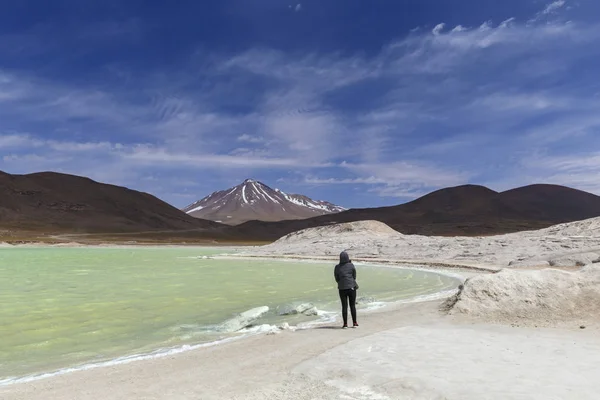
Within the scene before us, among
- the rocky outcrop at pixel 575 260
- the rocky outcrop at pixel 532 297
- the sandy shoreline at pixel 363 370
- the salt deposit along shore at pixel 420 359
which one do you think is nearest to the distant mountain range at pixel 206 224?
the rocky outcrop at pixel 575 260

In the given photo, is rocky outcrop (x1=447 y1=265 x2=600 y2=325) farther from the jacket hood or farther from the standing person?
the jacket hood

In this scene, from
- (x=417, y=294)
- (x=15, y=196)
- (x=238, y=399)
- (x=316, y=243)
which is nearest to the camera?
(x=238, y=399)

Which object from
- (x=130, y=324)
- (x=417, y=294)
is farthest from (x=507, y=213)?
(x=130, y=324)

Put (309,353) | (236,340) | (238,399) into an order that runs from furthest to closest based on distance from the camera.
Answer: (236,340) → (309,353) → (238,399)

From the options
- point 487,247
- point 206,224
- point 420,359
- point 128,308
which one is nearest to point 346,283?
point 420,359

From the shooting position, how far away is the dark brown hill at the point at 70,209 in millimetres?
152125

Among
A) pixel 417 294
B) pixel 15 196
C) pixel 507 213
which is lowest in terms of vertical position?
pixel 417 294

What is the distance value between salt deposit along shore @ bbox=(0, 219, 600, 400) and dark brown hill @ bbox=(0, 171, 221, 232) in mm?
147902

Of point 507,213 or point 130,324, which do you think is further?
point 507,213

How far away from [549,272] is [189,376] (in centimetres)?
1180

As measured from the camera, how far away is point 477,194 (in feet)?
636

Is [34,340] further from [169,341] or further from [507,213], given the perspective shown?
[507,213]

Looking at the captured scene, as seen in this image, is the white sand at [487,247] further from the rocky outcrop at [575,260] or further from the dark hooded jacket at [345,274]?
the dark hooded jacket at [345,274]

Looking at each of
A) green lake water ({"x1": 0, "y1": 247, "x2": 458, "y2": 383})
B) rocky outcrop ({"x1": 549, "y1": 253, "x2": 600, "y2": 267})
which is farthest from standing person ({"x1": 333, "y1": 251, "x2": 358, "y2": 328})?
rocky outcrop ({"x1": 549, "y1": 253, "x2": 600, "y2": 267})
